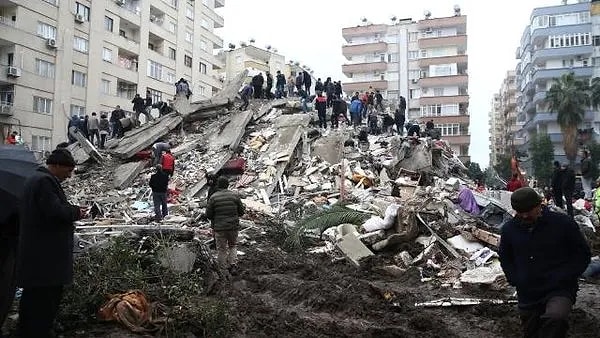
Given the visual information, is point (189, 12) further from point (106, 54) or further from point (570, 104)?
point (570, 104)

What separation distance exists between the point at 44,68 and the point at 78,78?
9.40 ft

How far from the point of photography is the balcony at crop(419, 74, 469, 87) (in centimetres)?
5703

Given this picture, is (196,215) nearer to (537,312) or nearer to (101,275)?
(101,275)

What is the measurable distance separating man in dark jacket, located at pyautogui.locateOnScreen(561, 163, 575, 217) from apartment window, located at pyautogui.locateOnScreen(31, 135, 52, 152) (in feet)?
93.6

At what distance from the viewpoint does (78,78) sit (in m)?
34.2

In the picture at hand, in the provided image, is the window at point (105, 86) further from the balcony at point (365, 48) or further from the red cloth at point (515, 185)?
the balcony at point (365, 48)

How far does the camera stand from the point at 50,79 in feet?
104

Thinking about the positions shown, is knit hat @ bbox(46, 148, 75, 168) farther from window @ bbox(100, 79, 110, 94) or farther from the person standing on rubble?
window @ bbox(100, 79, 110, 94)

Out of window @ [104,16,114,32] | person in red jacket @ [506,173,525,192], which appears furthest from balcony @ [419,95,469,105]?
person in red jacket @ [506,173,525,192]

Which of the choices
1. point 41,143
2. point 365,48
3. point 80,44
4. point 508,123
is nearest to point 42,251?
point 41,143

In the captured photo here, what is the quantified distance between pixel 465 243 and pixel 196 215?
6131 mm

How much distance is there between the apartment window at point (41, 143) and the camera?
30.7 metres

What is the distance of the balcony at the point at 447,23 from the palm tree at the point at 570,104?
52.7 feet

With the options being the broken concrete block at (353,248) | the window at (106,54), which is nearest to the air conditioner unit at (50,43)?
the window at (106,54)
